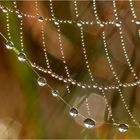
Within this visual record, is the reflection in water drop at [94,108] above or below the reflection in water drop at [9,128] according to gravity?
above

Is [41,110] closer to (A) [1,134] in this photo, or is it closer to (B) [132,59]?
(A) [1,134]

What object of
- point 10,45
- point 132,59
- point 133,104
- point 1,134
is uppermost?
point 132,59

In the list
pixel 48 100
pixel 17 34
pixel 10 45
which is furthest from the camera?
pixel 48 100

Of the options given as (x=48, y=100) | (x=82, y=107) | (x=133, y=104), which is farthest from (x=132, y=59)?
(x=48, y=100)

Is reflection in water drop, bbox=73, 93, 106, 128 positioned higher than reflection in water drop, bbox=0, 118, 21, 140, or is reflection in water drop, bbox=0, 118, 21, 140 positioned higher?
reflection in water drop, bbox=73, 93, 106, 128

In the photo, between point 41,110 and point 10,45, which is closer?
point 10,45

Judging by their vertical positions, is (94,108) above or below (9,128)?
above

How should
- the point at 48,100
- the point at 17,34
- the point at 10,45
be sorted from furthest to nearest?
the point at 48,100 < the point at 17,34 < the point at 10,45

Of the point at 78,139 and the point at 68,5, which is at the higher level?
the point at 68,5

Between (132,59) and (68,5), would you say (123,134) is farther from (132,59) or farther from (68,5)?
(68,5)
